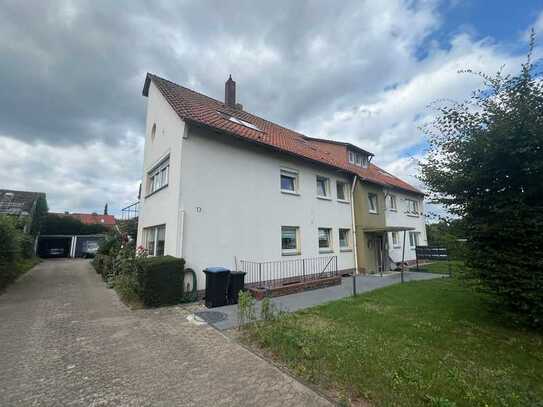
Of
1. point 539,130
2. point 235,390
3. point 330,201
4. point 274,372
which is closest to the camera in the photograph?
point 235,390

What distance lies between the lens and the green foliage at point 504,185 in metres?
5.34

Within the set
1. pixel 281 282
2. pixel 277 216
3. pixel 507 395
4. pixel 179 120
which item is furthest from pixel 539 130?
pixel 179 120

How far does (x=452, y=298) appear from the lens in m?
8.82

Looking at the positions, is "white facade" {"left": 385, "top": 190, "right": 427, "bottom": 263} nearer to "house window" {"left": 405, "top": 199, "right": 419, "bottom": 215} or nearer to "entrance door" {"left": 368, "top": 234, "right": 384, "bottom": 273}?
"house window" {"left": 405, "top": 199, "right": 419, "bottom": 215}

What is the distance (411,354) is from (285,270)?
24.1ft

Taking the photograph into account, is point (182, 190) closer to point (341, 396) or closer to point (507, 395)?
point (341, 396)

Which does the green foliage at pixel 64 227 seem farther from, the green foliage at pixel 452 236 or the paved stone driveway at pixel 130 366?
the green foliage at pixel 452 236

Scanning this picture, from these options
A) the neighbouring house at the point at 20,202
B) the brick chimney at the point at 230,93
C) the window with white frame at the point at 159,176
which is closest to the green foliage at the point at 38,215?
the neighbouring house at the point at 20,202

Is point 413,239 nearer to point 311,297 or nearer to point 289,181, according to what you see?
point 289,181

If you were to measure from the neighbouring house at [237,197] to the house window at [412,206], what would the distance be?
307 inches

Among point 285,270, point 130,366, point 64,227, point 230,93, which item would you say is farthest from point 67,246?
point 130,366

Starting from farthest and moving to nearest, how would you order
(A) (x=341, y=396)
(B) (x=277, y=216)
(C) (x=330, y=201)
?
(C) (x=330, y=201), (B) (x=277, y=216), (A) (x=341, y=396)

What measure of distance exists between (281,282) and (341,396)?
8073 millimetres

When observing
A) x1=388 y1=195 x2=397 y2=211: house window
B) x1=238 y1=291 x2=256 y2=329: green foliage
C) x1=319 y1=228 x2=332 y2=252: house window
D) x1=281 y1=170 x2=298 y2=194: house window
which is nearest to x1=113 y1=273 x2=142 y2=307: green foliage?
x1=238 y1=291 x2=256 y2=329: green foliage
